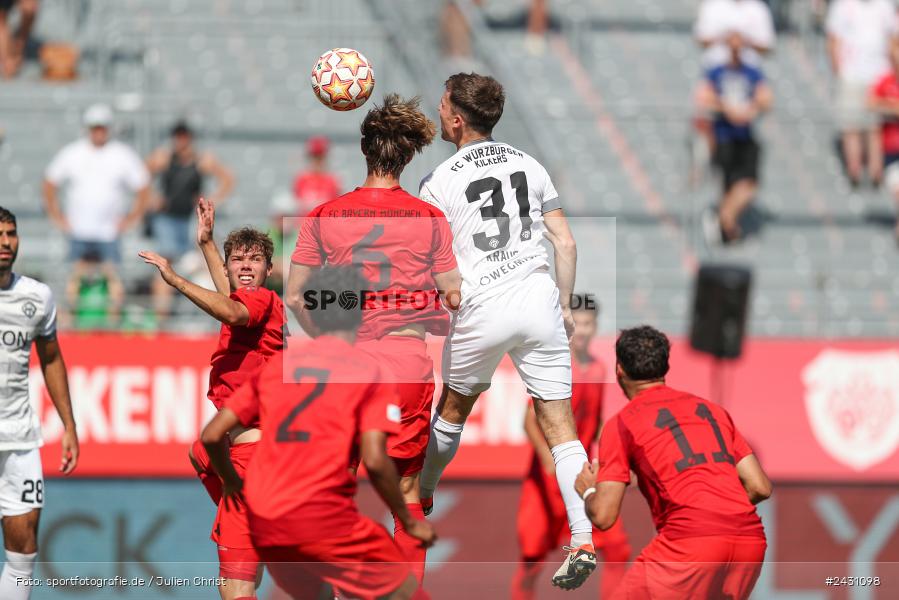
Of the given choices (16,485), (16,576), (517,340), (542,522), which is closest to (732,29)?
(542,522)

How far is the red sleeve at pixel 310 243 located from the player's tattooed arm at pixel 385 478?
1500mm

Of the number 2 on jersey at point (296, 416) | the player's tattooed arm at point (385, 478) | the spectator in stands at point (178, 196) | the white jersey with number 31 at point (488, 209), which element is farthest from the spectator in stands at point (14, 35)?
the player's tattooed arm at point (385, 478)

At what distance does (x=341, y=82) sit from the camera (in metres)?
8.33

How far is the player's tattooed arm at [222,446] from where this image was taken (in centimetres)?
679

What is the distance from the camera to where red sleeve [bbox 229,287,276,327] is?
26.0 feet

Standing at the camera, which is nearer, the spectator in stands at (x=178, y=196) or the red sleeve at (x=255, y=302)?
the red sleeve at (x=255, y=302)

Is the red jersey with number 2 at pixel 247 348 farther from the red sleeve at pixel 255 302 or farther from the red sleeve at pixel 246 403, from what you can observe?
the red sleeve at pixel 246 403

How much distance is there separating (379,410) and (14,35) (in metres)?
13.3

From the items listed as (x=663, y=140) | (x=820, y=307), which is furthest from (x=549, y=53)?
(x=820, y=307)

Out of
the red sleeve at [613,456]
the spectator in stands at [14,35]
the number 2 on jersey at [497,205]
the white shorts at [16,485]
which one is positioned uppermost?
the spectator in stands at [14,35]

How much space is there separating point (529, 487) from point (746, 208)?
295 inches

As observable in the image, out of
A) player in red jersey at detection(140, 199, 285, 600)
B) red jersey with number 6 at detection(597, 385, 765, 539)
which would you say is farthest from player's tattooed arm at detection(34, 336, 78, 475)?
red jersey with number 6 at detection(597, 385, 765, 539)

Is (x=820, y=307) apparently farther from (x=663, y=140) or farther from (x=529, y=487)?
(x=529, y=487)

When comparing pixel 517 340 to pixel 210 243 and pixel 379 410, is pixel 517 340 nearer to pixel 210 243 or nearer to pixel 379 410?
pixel 379 410
